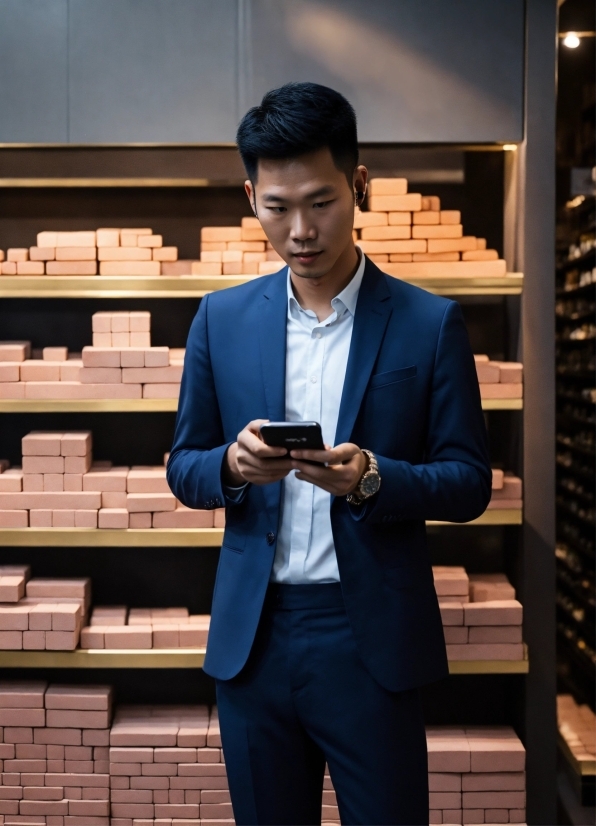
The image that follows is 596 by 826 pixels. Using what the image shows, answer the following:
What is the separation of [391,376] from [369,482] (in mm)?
225

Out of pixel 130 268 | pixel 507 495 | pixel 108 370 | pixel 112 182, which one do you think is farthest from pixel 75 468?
pixel 507 495

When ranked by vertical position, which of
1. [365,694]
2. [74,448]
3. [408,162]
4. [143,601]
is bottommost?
[143,601]

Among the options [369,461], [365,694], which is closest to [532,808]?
[365,694]

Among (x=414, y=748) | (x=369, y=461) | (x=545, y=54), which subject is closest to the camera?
(x=369, y=461)

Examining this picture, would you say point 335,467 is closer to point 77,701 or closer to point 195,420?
point 195,420

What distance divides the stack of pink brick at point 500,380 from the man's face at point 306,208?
4.92ft

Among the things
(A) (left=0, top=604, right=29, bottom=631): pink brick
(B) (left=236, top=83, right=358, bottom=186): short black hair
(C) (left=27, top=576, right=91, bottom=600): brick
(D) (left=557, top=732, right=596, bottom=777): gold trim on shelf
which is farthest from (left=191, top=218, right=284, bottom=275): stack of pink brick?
(D) (left=557, top=732, right=596, bottom=777): gold trim on shelf

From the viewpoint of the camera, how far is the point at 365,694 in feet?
5.28

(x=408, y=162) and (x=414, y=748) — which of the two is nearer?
(x=414, y=748)

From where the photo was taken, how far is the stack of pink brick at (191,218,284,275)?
121 inches

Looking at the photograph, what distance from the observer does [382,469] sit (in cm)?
154

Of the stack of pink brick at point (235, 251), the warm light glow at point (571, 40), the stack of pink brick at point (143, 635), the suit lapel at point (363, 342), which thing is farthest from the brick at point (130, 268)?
the warm light glow at point (571, 40)

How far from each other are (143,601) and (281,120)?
2359 millimetres

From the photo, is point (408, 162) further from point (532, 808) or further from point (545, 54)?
point (532, 808)
